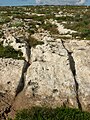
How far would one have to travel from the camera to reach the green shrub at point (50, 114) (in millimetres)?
A: 18016

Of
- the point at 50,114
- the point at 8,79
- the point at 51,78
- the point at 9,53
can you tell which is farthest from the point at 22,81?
the point at 9,53

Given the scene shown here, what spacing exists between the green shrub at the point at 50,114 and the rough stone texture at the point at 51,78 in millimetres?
1559

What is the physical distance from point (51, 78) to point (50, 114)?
3902mm

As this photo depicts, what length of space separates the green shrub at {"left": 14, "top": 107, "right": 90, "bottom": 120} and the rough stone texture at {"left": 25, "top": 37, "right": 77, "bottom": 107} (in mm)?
1559

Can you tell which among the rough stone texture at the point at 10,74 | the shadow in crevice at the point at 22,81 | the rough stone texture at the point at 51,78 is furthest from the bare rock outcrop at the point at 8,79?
the rough stone texture at the point at 51,78

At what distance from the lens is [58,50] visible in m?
25.1

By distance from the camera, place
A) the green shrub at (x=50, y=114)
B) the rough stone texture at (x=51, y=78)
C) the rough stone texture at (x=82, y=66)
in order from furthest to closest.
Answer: the rough stone texture at (x=82, y=66) < the rough stone texture at (x=51, y=78) < the green shrub at (x=50, y=114)

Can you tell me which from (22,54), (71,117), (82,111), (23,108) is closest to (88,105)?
(82,111)

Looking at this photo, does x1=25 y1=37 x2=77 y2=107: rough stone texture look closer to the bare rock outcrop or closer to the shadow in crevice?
the shadow in crevice

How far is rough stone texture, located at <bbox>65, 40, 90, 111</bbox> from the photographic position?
2071 centimetres

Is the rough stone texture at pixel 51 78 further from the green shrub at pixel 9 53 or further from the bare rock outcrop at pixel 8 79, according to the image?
the green shrub at pixel 9 53

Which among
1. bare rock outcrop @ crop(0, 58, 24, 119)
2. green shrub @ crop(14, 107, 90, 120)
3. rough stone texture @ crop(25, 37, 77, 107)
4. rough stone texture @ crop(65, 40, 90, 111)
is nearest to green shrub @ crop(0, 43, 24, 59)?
rough stone texture @ crop(25, 37, 77, 107)

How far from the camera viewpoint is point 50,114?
18219 mm

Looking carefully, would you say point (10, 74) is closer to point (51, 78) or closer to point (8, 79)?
point (8, 79)
